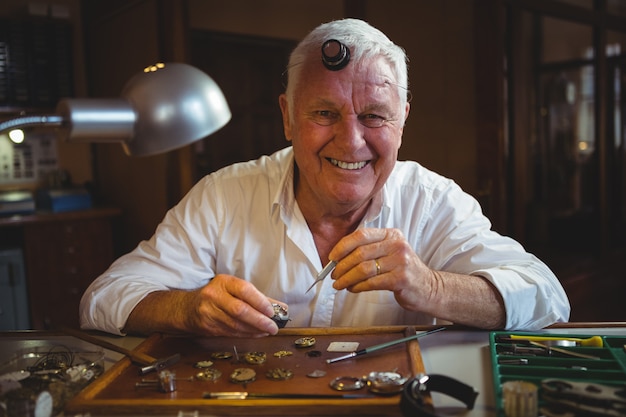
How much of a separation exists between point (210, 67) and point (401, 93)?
3.44m

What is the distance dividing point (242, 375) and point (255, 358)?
0.09 meters

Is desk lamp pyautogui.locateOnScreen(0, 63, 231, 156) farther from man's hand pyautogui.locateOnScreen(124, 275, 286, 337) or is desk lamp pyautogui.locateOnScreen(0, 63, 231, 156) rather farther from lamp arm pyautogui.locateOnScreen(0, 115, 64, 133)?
man's hand pyautogui.locateOnScreen(124, 275, 286, 337)

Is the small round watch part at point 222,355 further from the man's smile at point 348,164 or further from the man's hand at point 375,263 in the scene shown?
the man's smile at point 348,164

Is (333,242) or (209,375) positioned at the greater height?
(333,242)

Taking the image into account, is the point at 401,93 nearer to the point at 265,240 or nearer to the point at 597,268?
the point at 265,240

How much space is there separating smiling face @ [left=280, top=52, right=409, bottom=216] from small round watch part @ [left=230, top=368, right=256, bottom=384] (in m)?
0.63

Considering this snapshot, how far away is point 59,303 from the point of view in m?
3.77

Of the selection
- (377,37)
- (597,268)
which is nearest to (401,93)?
(377,37)

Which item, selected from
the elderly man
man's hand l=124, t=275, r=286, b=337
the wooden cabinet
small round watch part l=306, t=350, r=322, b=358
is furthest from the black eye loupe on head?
the wooden cabinet

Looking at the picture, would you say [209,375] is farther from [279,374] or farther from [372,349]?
[372,349]

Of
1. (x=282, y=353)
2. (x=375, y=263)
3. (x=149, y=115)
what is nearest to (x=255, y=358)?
(x=282, y=353)

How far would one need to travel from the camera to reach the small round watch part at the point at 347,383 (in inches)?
38.9

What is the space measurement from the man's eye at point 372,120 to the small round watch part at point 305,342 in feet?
1.98

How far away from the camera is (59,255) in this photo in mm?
3762
